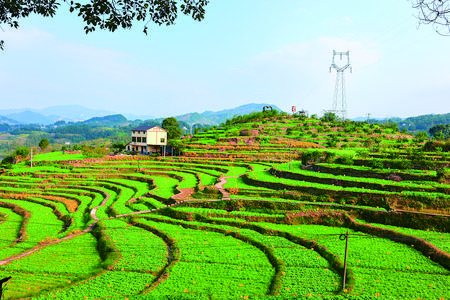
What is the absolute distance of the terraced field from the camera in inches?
466

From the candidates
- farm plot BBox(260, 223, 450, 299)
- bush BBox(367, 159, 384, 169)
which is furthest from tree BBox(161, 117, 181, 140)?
farm plot BBox(260, 223, 450, 299)

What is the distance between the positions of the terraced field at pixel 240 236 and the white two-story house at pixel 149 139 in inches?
963

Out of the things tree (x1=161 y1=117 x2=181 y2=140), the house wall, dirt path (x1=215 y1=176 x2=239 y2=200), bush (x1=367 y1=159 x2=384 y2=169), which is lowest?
dirt path (x1=215 y1=176 x2=239 y2=200)

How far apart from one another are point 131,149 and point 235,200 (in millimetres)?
45310

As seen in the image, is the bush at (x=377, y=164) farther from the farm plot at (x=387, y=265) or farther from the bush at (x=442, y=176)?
the farm plot at (x=387, y=265)

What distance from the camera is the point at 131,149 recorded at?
208 feet

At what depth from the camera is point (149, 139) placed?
5909 cm

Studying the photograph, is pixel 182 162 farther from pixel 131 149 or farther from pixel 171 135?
pixel 171 135

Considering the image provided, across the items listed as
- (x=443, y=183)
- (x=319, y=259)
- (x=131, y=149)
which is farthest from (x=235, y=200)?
(x=131, y=149)

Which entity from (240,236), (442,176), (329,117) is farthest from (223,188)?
(329,117)

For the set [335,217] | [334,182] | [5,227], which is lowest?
[5,227]

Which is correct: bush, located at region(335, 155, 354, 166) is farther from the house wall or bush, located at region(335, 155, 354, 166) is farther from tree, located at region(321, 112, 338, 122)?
tree, located at region(321, 112, 338, 122)

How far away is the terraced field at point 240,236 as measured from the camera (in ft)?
38.8

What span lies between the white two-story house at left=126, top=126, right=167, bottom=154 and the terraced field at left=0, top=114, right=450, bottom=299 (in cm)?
2447
